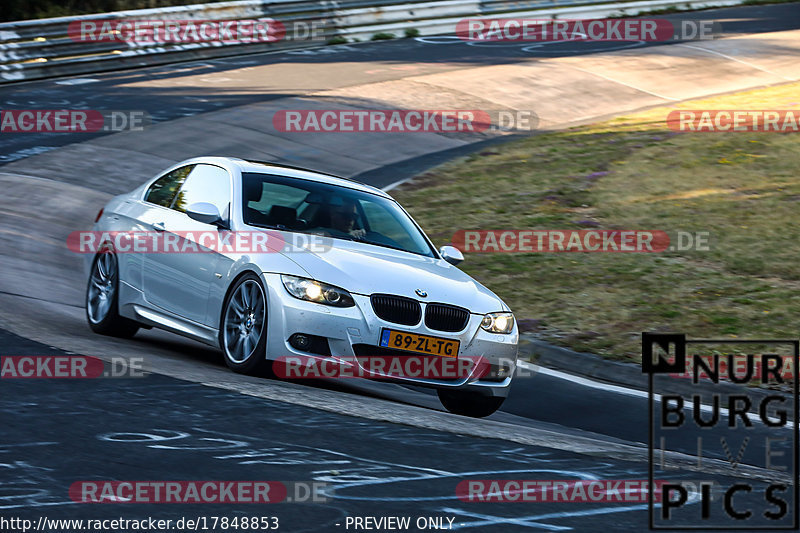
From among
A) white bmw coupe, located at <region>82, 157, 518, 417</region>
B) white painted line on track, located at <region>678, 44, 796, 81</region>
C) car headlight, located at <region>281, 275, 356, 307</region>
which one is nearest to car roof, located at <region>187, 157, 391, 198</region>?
white bmw coupe, located at <region>82, 157, 518, 417</region>

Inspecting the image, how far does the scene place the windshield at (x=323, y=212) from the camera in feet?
29.7

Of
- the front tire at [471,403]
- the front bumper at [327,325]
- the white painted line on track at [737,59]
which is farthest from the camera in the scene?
the white painted line on track at [737,59]

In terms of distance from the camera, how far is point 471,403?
28.6 ft

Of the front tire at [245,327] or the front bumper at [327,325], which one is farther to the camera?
the front tire at [245,327]

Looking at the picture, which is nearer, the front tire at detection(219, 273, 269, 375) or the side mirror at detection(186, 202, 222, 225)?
the front tire at detection(219, 273, 269, 375)

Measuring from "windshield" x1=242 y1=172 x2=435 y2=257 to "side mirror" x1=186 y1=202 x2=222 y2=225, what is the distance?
0.23 metres

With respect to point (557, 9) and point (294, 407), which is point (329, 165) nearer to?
point (294, 407)

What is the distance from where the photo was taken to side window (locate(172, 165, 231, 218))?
9289mm

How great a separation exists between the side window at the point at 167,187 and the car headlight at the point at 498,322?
2.96 meters

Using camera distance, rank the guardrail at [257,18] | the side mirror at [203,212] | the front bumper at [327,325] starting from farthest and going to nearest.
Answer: the guardrail at [257,18] → the side mirror at [203,212] → the front bumper at [327,325]

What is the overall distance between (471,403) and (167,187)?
327 centimetres

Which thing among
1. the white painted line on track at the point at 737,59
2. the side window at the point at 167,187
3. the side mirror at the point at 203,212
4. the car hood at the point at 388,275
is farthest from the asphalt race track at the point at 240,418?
the white painted line on track at the point at 737,59

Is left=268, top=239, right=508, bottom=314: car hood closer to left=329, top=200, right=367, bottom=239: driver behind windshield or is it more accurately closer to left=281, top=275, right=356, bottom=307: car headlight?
left=281, top=275, right=356, bottom=307: car headlight

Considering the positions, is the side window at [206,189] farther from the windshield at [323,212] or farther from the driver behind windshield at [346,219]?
the driver behind windshield at [346,219]
